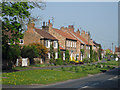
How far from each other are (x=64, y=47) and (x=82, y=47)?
598 inches

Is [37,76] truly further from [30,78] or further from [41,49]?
[41,49]

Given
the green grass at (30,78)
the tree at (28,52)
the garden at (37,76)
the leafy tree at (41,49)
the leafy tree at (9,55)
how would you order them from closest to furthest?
the green grass at (30,78) → the garden at (37,76) → the leafy tree at (9,55) → the tree at (28,52) → the leafy tree at (41,49)

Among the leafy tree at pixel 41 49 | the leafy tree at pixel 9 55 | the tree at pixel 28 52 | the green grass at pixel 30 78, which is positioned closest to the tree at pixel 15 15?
the green grass at pixel 30 78

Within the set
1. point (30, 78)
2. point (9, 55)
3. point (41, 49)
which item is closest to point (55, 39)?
point (41, 49)

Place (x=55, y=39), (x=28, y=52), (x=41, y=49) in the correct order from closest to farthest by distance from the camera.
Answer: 1. (x=28, y=52)
2. (x=41, y=49)
3. (x=55, y=39)

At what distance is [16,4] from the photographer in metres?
→ 22.8

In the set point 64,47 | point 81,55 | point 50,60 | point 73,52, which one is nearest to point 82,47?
point 81,55

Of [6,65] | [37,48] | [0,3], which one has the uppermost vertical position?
[0,3]

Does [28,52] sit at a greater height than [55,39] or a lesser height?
lesser

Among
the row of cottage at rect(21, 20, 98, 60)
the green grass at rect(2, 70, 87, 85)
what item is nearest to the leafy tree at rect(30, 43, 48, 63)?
the row of cottage at rect(21, 20, 98, 60)

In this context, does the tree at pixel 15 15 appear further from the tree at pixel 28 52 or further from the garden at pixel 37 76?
the tree at pixel 28 52

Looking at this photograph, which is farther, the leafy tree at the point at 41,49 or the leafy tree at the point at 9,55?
the leafy tree at the point at 41,49

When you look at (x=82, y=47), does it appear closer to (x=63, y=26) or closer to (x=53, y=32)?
(x=63, y=26)

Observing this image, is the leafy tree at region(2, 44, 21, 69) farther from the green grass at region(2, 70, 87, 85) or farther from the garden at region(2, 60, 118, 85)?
the green grass at region(2, 70, 87, 85)
